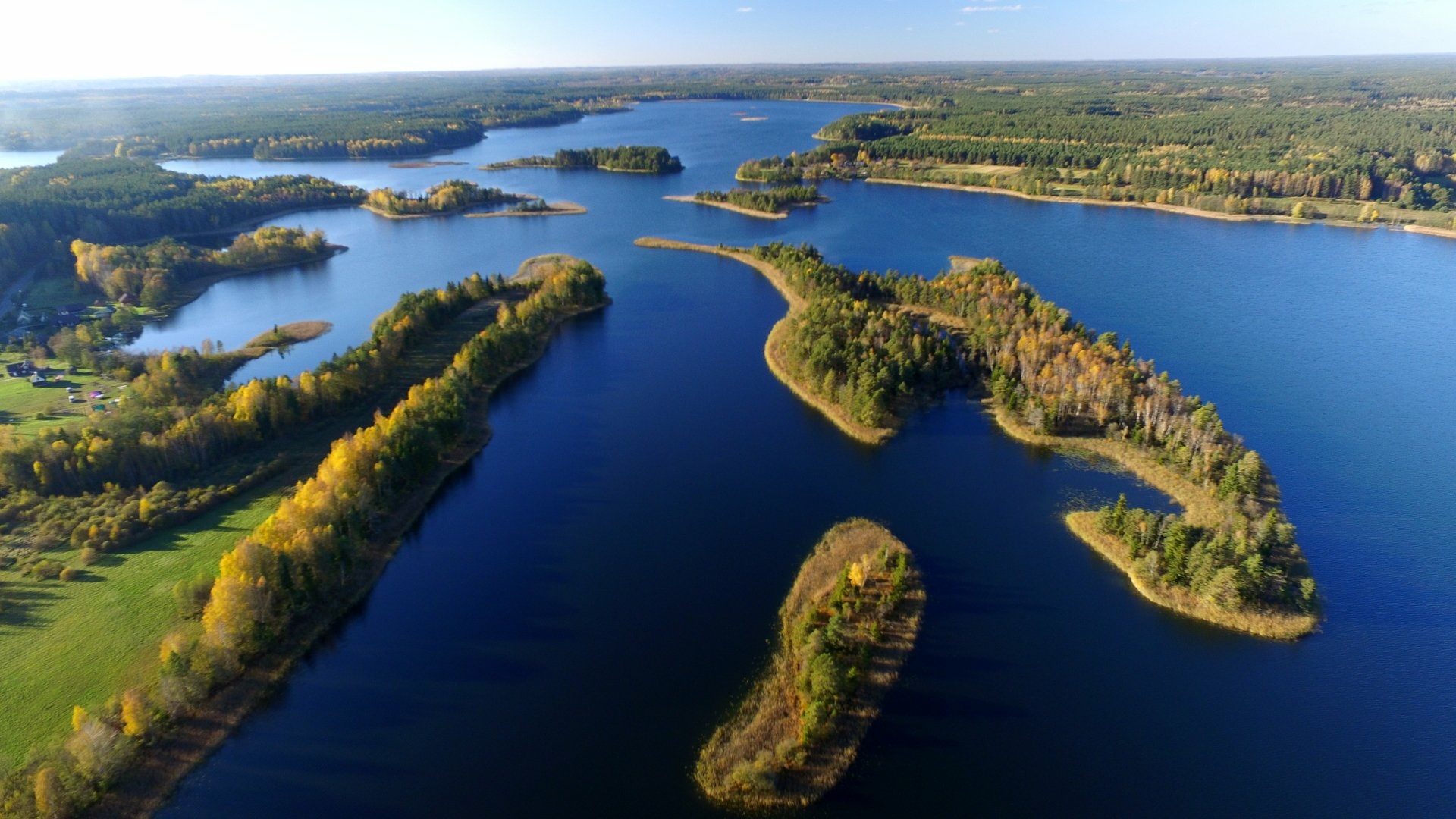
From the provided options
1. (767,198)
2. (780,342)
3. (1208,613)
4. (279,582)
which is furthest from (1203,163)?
(279,582)

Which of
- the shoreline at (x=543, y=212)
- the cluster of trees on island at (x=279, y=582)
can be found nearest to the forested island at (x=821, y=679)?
the cluster of trees on island at (x=279, y=582)

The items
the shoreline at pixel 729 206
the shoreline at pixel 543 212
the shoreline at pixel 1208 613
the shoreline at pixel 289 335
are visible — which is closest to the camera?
the shoreline at pixel 1208 613

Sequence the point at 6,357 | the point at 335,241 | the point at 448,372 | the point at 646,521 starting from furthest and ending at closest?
the point at 335,241 < the point at 6,357 < the point at 448,372 < the point at 646,521

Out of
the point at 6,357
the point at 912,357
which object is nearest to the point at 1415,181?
the point at 912,357

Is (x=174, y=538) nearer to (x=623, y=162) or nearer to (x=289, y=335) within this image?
(x=289, y=335)

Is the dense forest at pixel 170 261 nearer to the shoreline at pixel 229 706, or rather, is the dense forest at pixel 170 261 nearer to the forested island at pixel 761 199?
the forested island at pixel 761 199

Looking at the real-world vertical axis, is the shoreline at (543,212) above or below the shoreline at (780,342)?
above

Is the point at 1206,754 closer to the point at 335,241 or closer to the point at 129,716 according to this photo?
the point at 129,716
